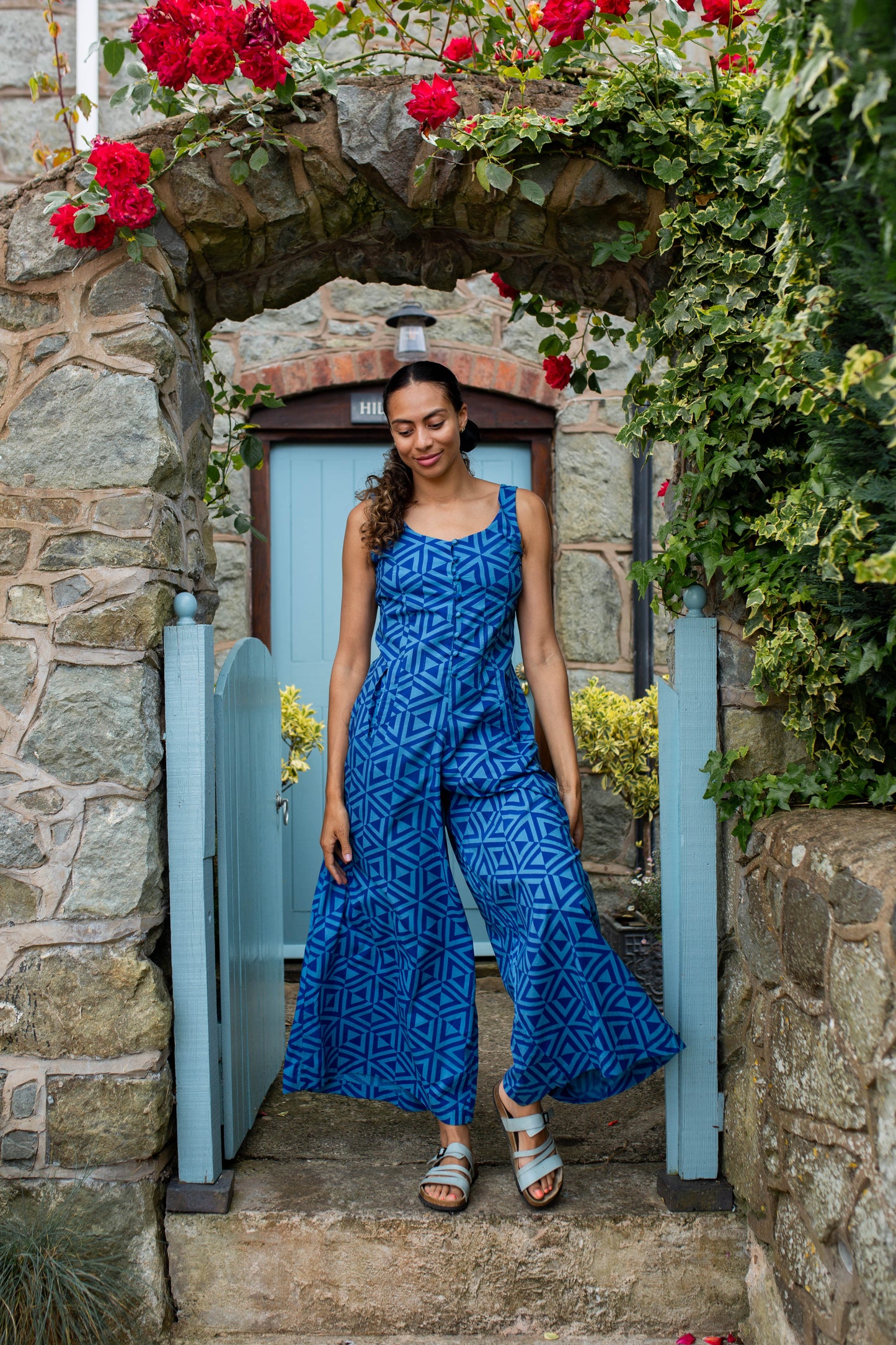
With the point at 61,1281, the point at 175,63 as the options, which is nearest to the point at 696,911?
the point at 61,1281

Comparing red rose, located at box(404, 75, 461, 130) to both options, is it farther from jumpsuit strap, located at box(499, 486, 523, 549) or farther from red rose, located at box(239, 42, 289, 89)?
jumpsuit strap, located at box(499, 486, 523, 549)

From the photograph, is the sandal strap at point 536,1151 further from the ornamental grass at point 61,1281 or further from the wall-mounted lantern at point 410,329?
the wall-mounted lantern at point 410,329

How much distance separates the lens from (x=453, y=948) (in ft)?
8.30

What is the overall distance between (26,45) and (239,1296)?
4813 millimetres

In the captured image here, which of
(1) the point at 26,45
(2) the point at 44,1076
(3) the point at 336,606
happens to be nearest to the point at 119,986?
(2) the point at 44,1076

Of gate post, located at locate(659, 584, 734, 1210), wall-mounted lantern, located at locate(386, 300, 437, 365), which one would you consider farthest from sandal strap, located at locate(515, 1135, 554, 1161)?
wall-mounted lantern, located at locate(386, 300, 437, 365)

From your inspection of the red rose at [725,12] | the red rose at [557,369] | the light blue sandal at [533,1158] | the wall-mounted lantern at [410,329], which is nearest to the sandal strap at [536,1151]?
the light blue sandal at [533,1158]

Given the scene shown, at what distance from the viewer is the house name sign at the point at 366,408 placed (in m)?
4.76

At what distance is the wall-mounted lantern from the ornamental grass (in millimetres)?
3247

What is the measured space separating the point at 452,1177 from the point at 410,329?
3.24m

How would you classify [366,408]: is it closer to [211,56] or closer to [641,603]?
[641,603]

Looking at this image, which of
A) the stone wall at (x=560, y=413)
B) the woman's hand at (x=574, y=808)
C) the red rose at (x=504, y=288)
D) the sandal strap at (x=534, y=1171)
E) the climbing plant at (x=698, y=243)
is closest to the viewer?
the climbing plant at (x=698, y=243)

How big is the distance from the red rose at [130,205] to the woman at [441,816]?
63 centimetres

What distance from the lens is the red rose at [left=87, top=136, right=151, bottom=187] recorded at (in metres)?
2.32
